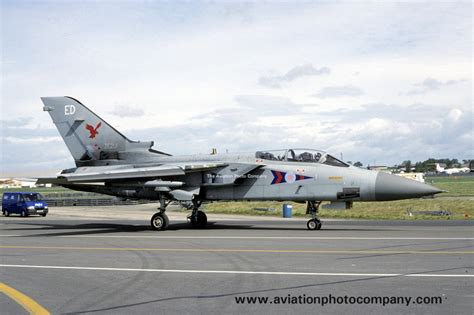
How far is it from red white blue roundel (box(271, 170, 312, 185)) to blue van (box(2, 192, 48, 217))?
20560mm

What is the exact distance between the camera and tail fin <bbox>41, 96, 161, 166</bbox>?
82.5 feet

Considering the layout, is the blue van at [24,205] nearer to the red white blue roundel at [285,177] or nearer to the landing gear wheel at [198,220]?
the landing gear wheel at [198,220]

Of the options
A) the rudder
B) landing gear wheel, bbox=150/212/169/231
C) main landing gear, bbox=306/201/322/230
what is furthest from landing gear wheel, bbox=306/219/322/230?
the rudder

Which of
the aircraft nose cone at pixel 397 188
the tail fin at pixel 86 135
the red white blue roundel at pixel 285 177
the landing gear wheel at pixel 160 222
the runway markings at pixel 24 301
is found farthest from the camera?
the tail fin at pixel 86 135

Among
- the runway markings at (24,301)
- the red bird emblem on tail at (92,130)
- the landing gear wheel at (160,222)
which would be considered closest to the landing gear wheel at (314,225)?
the landing gear wheel at (160,222)

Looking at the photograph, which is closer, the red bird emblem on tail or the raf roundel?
the raf roundel

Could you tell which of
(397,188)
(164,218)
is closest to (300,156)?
(397,188)

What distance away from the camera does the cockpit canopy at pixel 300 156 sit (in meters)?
21.2

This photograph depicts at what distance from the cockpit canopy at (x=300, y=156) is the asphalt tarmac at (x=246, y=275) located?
4.57 metres

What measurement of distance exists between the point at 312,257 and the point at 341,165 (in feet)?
29.0

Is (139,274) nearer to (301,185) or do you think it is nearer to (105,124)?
(301,185)

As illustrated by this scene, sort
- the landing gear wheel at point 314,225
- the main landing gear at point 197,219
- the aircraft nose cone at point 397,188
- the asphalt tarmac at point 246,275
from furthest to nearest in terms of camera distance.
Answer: the main landing gear at point 197,219 → the landing gear wheel at point 314,225 → the aircraft nose cone at point 397,188 → the asphalt tarmac at point 246,275

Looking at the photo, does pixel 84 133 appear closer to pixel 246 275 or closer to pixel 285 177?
pixel 285 177

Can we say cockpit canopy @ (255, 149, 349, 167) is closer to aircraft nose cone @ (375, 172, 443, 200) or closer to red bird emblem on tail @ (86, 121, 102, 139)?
aircraft nose cone @ (375, 172, 443, 200)
